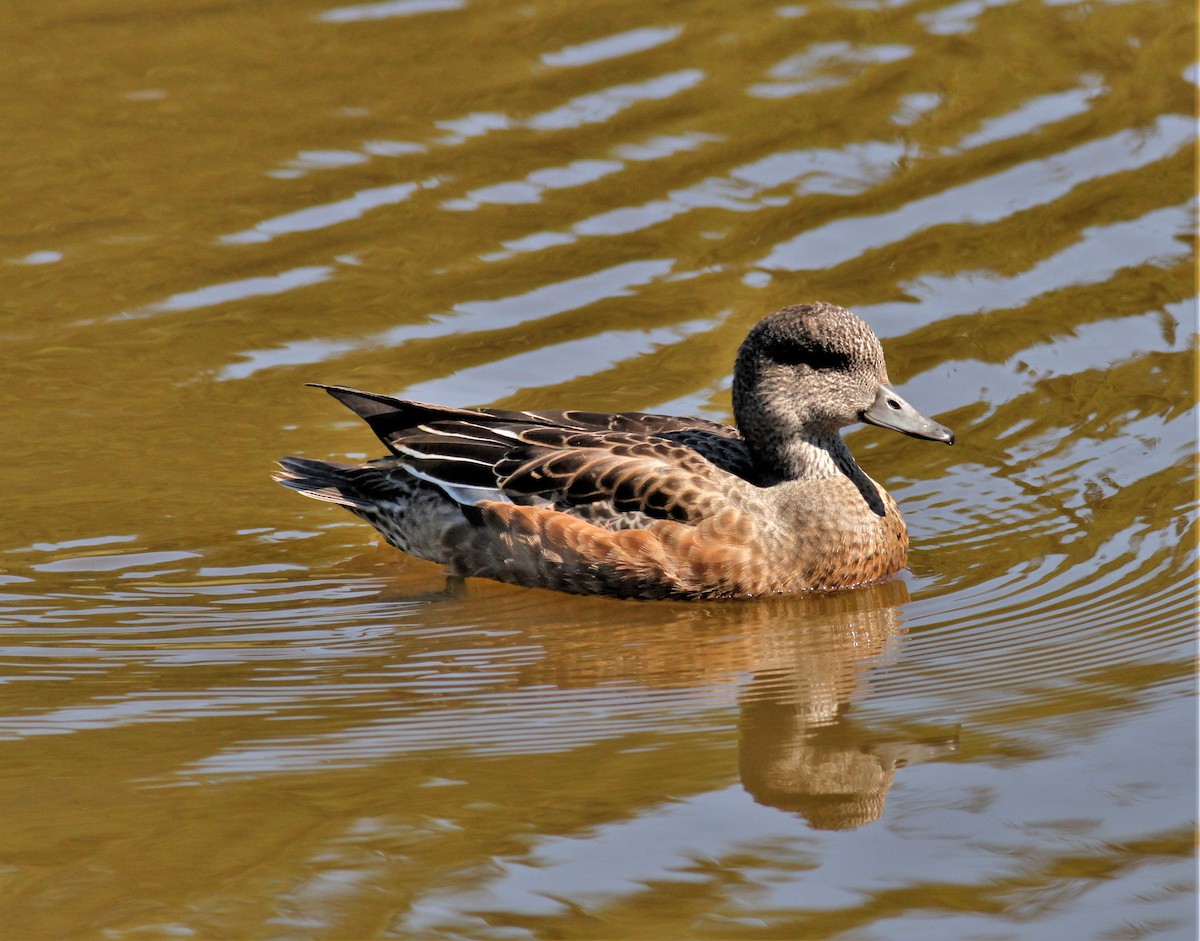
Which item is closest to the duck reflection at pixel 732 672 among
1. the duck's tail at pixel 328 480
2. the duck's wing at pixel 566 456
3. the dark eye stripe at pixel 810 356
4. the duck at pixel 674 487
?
the duck at pixel 674 487

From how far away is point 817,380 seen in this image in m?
8.52

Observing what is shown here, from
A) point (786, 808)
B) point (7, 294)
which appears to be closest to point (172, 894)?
point (786, 808)

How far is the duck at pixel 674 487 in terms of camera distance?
827cm

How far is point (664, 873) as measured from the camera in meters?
5.48

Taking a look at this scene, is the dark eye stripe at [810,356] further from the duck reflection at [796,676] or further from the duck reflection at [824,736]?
the duck reflection at [824,736]

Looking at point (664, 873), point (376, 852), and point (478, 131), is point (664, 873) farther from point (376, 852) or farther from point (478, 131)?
point (478, 131)

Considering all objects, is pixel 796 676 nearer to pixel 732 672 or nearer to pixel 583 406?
pixel 732 672

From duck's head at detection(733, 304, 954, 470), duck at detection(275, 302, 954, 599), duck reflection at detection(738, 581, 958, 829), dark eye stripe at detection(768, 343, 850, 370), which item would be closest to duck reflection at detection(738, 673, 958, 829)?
duck reflection at detection(738, 581, 958, 829)

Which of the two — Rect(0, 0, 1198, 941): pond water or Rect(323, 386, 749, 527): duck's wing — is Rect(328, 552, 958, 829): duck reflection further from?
Rect(323, 386, 749, 527): duck's wing

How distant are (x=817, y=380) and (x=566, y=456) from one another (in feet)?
4.01

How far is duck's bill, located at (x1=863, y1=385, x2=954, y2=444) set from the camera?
8.42 metres

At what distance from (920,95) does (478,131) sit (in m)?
3.25

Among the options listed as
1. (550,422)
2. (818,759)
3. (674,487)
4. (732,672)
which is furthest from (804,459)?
(818,759)

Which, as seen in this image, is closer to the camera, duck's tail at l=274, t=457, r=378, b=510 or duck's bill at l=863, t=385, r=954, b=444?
duck's bill at l=863, t=385, r=954, b=444
